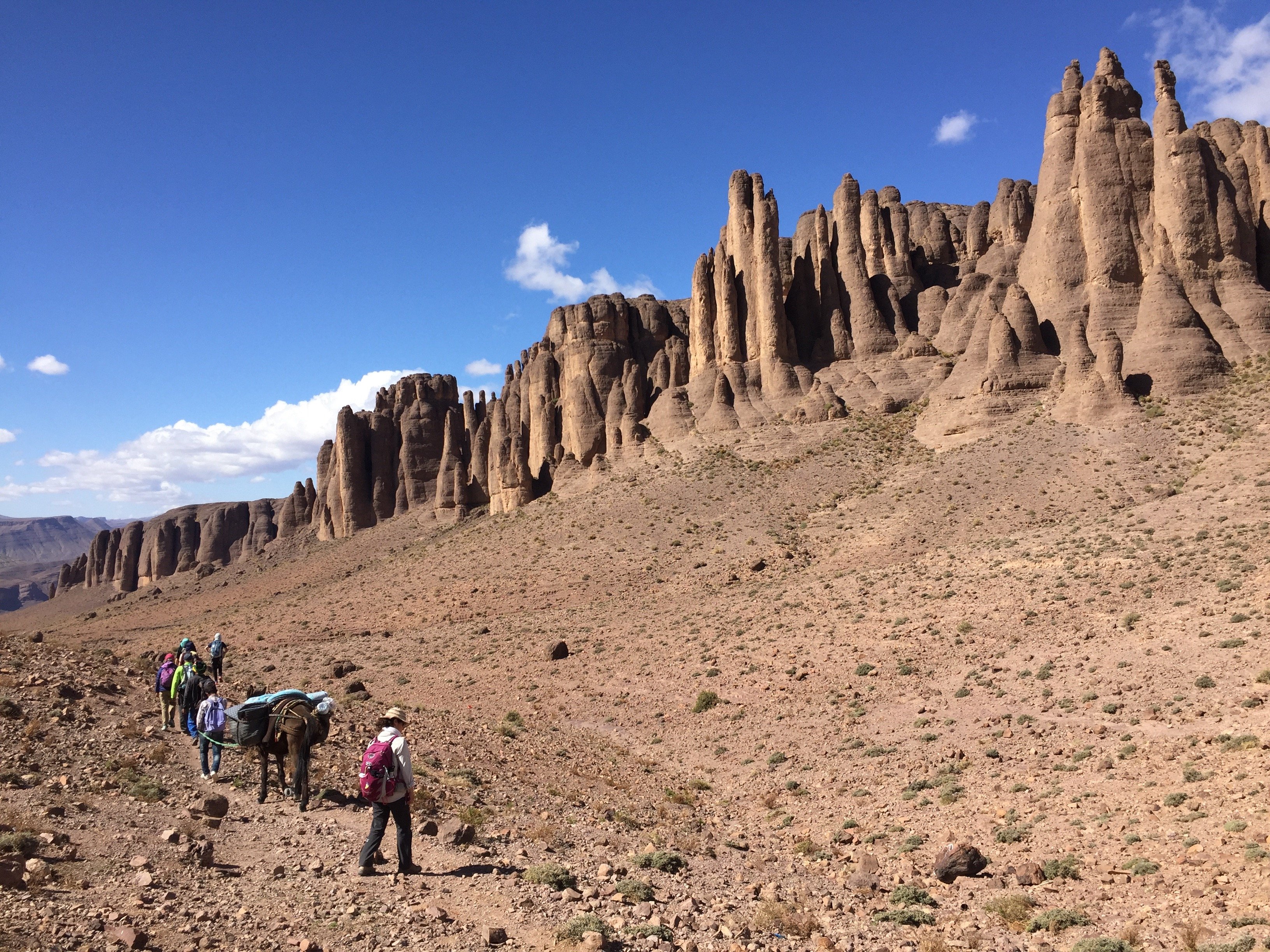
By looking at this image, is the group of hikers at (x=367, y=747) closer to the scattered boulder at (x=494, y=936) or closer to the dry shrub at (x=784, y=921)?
the scattered boulder at (x=494, y=936)

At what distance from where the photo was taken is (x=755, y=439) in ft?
212

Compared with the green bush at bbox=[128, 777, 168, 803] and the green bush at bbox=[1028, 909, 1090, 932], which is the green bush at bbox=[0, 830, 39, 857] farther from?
the green bush at bbox=[1028, 909, 1090, 932]

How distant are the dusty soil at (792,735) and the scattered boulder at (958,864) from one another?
0.19 meters

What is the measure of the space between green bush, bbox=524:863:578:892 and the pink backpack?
2.47 metres

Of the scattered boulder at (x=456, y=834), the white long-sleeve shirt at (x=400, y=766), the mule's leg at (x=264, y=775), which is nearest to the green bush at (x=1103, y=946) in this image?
the scattered boulder at (x=456, y=834)

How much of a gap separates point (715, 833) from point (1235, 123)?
7010 cm

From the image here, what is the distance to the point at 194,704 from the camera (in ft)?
57.1

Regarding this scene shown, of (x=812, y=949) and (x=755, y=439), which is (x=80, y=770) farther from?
(x=755, y=439)

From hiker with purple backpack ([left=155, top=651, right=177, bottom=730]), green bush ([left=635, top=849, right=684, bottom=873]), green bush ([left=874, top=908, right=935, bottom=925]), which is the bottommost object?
green bush ([left=874, top=908, right=935, bottom=925])

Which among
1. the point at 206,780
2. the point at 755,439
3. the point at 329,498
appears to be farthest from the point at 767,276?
the point at 329,498

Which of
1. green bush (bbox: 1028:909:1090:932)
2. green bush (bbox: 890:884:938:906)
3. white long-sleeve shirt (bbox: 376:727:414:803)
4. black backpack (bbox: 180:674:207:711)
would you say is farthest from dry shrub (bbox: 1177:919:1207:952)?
black backpack (bbox: 180:674:207:711)

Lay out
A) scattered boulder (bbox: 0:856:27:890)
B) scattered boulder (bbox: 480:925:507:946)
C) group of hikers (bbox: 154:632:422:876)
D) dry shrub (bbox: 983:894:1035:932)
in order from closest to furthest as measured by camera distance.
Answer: scattered boulder (bbox: 0:856:27:890) < scattered boulder (bbox: 480:925:507:946) < group of hikers (bbox: 154:632:422:876) < dry shrub (bbox: 983:894:1035:932)

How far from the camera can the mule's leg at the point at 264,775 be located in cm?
1348

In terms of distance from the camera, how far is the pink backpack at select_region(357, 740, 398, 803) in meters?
10.4
